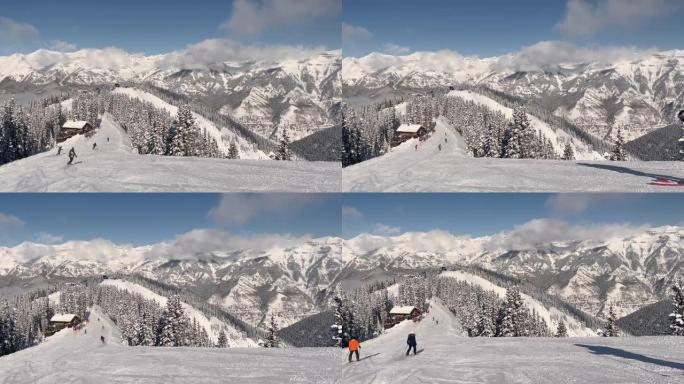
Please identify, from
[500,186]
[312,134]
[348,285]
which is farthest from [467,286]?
[312,134]

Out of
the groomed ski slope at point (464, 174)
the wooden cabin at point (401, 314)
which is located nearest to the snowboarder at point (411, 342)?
the wooden cabin at point (401, 314)

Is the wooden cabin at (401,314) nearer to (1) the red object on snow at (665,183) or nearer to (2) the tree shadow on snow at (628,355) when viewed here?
(2) the tree shadow on snow at (628,355)

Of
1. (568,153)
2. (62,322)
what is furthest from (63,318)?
(568,153)

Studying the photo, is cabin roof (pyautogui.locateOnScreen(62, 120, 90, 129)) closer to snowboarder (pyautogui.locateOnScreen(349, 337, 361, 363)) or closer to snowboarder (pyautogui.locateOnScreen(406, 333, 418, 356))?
snowboarder (pyautogui.locateOnScreen(349, 337, 361, 363))

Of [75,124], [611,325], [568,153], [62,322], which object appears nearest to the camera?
[75,124]

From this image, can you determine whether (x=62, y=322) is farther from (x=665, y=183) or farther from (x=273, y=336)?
(x=665, y=183)

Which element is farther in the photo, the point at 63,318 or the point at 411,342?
the point at 63,318

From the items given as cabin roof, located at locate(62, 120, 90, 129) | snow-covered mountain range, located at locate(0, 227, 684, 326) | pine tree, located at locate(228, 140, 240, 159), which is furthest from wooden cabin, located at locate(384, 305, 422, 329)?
cabin roof, located at locate(62, 120, 90, 129)
